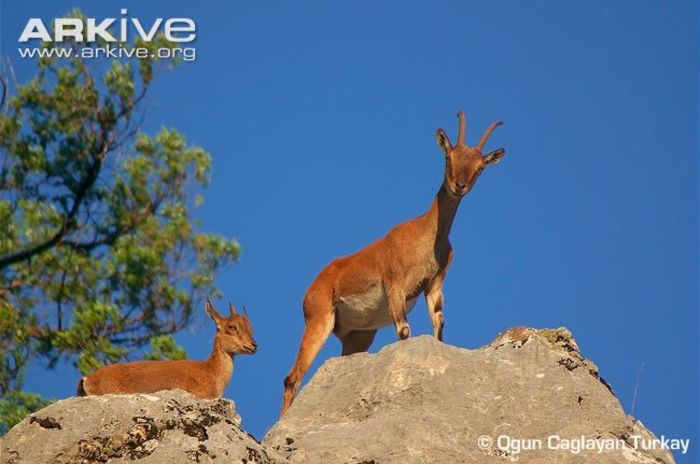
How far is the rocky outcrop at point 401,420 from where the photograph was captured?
26.9 feet

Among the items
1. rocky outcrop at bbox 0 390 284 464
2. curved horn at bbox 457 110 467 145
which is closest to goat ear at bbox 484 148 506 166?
curved horn at bbox 457 110 467 145

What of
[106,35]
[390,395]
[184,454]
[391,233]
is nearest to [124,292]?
[106,35]

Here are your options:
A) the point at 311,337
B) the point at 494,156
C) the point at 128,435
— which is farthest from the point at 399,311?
the point at 128,435

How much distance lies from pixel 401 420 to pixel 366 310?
6.47 m

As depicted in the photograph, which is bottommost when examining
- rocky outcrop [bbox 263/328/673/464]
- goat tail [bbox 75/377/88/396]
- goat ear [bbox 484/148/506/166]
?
rocky outcrop [bbox 263/328/673/464]

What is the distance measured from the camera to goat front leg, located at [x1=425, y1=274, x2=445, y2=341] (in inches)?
590

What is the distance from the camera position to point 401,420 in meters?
9.28

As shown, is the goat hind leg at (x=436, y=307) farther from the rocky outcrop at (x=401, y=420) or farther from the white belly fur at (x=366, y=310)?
the rocky outcrop at (x=401, y=420)

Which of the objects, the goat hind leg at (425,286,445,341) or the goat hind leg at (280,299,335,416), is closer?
the goat hind leg at (425,286,445,341)

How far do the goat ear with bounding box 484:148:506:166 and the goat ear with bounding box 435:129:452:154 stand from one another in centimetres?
49

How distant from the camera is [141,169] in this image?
73.1 ft

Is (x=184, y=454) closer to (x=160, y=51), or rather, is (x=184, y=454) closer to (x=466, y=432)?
(x=466, y=432)

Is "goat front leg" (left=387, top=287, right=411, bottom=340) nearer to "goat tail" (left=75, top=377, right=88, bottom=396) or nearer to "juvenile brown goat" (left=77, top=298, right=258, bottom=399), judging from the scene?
"juvenile brown goat" (left=77, top=298, right=258, bottom=399)

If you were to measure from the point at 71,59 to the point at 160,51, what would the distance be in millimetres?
1556
